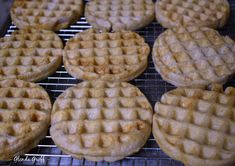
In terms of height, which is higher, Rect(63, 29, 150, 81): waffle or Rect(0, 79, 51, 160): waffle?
Rect(63, 29, 150, 81): waffle

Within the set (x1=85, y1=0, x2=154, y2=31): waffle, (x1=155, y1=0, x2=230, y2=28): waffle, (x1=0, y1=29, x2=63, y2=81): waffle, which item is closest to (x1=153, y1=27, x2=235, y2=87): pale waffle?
(x1=155, y1=0, x2=230, y2=28): waffle

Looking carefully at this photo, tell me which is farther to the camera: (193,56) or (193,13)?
(193,13)

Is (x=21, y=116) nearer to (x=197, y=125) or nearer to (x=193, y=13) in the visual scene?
(x=197, y=125)

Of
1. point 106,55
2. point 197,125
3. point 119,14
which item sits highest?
point 119,14

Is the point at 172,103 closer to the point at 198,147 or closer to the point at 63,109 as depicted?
the point at 198,147

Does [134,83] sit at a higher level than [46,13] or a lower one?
lower

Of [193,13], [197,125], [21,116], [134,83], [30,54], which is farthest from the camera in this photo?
[193,13]

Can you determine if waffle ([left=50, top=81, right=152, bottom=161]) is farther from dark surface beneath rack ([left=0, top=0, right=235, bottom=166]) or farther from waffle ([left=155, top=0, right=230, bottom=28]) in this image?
waffle ([left=155, top=0, right=230, bottom=28])

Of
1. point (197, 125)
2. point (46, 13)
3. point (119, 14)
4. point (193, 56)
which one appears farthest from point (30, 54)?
point (197, 125)
